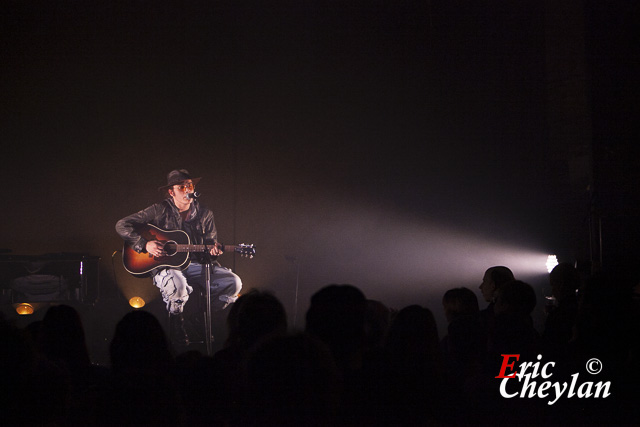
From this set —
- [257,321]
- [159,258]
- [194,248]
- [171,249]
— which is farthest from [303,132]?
[257,321]

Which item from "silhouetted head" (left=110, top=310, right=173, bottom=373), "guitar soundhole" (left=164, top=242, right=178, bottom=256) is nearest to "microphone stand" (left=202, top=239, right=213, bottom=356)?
"guitar soundhole" (left=164, top=242, right=178, bottom=256)

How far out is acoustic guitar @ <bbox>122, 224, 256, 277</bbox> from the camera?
677 centimetres

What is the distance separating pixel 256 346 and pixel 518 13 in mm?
7478

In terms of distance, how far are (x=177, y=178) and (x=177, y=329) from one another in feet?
6.52

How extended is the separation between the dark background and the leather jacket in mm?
669

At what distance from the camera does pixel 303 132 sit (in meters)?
8.09

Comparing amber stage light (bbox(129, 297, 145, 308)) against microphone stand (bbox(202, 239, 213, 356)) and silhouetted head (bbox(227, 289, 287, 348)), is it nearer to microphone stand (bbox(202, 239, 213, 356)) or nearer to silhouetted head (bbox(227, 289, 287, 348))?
microphone stand (bbox(202, 239, 213, 356))

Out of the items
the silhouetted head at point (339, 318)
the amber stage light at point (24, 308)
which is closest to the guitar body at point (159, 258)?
the amber stage light at point (24, 308)

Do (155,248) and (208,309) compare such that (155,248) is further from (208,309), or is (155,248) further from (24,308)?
(24,308)

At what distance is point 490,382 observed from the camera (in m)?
2.28

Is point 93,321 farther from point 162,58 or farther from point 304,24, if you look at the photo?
point 304,24

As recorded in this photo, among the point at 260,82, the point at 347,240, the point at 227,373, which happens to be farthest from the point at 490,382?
the point at 260,82

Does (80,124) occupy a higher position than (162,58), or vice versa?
(162,58)

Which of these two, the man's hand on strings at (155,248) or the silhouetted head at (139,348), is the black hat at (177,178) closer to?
the man's hand on strings at (155,248)
